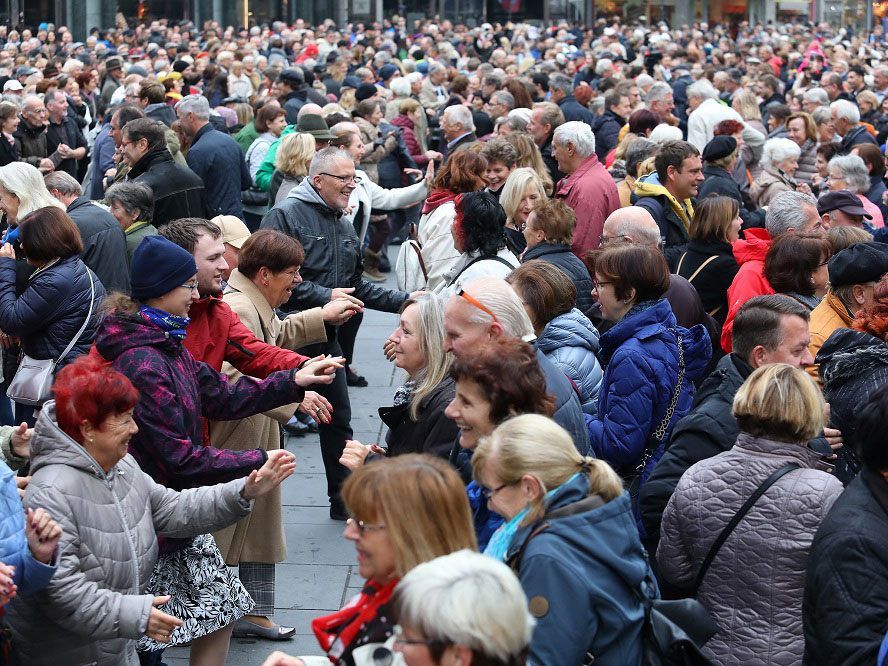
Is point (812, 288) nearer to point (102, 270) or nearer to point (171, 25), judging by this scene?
point (102, 270)

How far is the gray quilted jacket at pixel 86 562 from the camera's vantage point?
3615 millimetres

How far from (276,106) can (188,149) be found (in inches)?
38.5

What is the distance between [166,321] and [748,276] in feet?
10.4

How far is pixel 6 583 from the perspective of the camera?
3.25m

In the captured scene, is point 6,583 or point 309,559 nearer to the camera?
point 6,583

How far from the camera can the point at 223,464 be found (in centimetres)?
431

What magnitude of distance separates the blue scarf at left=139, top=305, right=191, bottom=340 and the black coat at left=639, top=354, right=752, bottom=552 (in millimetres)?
1769

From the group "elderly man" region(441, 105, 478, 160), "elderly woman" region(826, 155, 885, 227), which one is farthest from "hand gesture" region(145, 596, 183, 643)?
"elderly man" region(441, 105, 478, 160)

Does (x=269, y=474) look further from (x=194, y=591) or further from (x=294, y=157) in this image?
(x=294, y=157)

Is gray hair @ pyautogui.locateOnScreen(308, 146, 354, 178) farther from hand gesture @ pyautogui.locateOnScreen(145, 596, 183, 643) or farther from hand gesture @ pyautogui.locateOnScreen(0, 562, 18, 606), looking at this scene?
hand gesture @ pyautogui.locateOnScreen(0, 562, 18, 606)

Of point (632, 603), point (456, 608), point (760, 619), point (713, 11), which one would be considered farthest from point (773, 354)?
point (713, 11)

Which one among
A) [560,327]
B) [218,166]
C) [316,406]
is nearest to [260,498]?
[316,406]

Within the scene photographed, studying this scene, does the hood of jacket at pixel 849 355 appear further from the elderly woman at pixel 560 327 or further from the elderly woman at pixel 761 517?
the elderly woman at pixel 560 327

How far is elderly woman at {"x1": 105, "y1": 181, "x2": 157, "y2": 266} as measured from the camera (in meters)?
7.11
